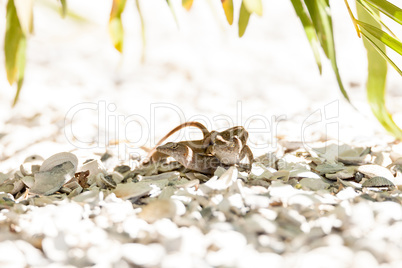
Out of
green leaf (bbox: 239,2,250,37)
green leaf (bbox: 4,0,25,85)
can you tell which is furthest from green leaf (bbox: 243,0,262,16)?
green leaf (bbox: 4,0,25,85)

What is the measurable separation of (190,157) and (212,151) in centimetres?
4

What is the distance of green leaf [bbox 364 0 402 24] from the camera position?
70cm

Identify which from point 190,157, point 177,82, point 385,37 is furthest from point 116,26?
point 177,82

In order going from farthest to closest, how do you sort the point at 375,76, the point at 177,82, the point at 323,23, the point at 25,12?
the point at 177,82
the point at 375,76
the point at 323,23
the point at 25,12

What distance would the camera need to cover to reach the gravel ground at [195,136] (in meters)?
0.49

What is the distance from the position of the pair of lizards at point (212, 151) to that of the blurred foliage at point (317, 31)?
0.53 ft

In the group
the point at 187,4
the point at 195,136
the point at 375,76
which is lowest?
the point at 195,136

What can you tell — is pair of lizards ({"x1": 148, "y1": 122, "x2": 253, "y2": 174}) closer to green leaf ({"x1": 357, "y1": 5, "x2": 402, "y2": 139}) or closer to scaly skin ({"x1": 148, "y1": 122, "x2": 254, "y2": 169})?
scaly skin ({"x1": 148, "y1": 122, "x2": 254, "y2": 169})

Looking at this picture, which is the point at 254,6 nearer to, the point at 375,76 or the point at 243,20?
the point at 243,20

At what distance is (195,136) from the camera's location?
48.4 inches

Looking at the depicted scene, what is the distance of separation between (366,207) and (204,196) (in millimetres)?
197

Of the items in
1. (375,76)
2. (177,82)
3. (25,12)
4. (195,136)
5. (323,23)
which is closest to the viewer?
(25,12)

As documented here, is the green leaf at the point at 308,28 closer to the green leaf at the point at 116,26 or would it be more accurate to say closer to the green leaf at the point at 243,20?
the green leaf at the point at 243,20

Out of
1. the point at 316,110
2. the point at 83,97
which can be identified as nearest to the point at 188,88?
the point at 83,97
